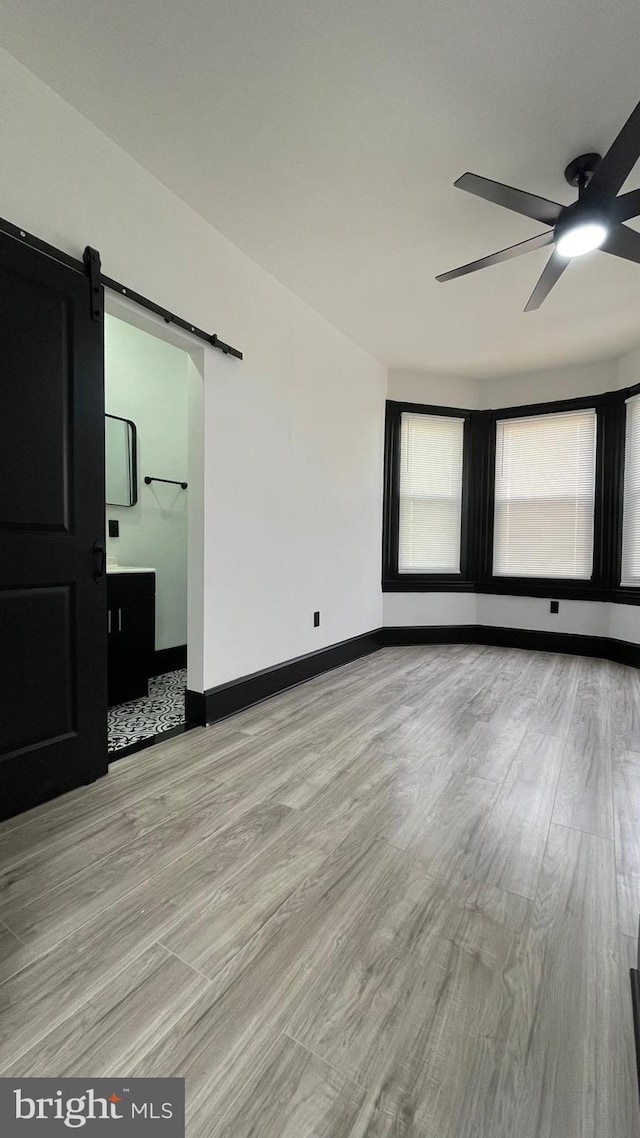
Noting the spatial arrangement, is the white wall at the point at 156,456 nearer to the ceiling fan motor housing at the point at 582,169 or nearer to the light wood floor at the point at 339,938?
the light wood floor at the point at 339,938

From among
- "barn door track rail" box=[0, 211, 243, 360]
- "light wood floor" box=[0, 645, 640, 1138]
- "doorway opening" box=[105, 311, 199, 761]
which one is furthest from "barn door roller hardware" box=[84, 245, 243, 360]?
"light wood floor" box=[0, 645, 640, 1138]

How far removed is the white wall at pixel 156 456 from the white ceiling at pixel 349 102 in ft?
4.25

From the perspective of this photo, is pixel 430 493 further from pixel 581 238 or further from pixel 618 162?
pixel 618 162

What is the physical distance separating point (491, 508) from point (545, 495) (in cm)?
54

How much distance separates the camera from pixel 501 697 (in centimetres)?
329

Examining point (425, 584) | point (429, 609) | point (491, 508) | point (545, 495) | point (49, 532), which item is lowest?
point (429, 609)

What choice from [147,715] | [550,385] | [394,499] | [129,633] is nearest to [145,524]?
[129,633]

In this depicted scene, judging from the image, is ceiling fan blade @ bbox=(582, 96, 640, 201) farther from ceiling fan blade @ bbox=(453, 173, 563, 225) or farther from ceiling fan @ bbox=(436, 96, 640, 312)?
ceiling fan blade @ bbox=(453, 173, 563, 225)

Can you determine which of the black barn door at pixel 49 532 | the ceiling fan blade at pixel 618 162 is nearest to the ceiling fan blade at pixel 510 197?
the ceiling fan blade at pixel 618 162

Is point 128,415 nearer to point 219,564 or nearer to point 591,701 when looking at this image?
point 219,564

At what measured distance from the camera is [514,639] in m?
4.96

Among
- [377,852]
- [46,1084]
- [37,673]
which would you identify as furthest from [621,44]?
[46,1084]

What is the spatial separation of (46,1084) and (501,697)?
299 centimetres
